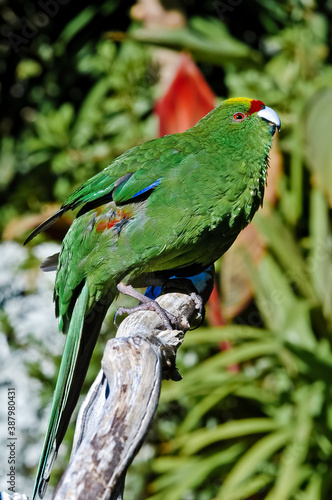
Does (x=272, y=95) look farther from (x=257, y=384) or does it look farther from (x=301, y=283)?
(x=257, y=384)

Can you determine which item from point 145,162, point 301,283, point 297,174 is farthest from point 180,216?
point 297,174

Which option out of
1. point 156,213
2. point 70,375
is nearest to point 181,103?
point 156,213

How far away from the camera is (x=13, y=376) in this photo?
11.1 feet

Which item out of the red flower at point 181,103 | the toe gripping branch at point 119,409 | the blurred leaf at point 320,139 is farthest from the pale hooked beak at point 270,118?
the red flower at point 181,103

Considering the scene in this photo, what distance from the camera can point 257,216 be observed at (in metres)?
3.41

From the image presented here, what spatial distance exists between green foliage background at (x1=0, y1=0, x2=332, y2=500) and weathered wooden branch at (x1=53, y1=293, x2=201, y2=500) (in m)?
1.56

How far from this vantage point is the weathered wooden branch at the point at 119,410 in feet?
4.18

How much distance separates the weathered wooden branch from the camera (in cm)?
128

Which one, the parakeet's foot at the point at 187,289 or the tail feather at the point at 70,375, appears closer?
the tail feather at the point at 70,375

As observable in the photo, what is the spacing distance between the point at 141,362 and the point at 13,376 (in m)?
2.07

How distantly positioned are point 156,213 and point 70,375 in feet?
1.95

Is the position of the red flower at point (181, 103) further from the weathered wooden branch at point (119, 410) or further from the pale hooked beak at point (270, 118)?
the weathered wooden branch at point (119, 410)

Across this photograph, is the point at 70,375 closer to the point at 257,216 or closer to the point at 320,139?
the point at 257,216

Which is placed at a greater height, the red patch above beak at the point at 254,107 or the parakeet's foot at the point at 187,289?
the red patch above beak at the point at 254,107
